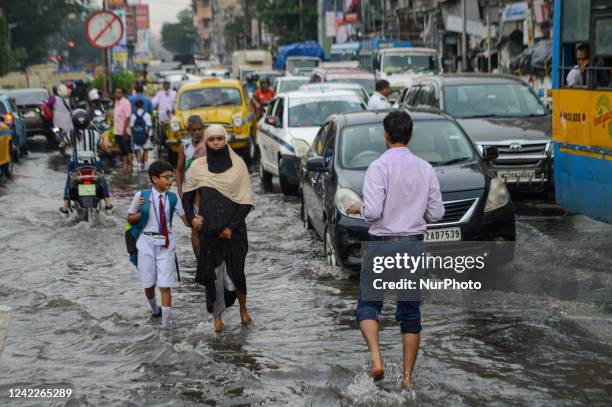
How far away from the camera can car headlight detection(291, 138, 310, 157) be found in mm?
16922

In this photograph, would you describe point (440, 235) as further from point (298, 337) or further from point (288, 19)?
point (288, 19)

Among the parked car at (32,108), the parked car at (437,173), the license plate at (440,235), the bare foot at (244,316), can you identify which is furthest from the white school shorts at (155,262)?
the parked car at (32,108)

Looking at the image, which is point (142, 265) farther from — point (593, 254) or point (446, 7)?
point (446, 7)

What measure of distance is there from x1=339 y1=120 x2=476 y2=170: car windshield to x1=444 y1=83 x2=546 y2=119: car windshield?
5.01 metres

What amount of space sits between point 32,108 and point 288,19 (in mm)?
49298

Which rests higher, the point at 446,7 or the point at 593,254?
the point at 446,7

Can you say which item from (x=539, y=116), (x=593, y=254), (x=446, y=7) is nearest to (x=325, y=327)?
(x=593, y=254)

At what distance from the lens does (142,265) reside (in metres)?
8.78

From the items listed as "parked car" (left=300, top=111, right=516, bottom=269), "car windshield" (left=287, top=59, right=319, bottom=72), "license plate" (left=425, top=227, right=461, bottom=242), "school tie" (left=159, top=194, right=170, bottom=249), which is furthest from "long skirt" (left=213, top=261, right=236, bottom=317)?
"car windshield" (left=287, top=59, right=319, bottom=72)

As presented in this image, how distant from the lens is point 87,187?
15.2 m

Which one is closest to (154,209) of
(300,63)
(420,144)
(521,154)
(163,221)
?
(163,221)

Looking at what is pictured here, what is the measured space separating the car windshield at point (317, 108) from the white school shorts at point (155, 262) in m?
9.54

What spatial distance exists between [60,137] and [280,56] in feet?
136

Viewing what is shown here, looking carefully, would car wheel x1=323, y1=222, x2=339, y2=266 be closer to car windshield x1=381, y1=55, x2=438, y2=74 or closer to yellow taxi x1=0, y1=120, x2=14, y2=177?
yellow taxi x1=0, y1=120, x2=14, y2=177
